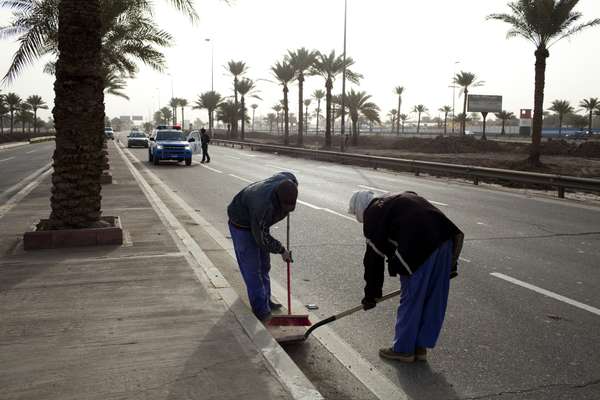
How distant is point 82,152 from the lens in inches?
321

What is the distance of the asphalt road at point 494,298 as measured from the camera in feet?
13.5

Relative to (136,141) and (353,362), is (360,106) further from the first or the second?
(353,362)

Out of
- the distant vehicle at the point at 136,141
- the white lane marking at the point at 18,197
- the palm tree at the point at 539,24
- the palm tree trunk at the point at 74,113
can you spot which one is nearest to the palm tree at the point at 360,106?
the distant vehicle at the point at 136,141

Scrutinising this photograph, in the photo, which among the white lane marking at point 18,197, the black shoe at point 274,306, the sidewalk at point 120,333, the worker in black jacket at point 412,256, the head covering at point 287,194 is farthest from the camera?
the white lane marking at point 18,197

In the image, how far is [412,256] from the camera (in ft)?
13.6

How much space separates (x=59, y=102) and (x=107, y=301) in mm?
3989

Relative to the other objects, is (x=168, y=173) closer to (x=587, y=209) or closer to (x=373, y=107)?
(x=587, y=209)

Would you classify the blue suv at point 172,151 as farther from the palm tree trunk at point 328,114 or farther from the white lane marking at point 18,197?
the palm tree trunk at point 328,114

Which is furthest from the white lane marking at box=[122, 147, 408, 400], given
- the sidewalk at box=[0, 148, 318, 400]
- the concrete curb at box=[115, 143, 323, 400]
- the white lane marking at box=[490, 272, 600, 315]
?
the white lane marking at box=[490, 272, 600, 315]

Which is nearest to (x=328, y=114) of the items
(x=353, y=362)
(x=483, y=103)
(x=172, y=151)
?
(x=172, y=151)

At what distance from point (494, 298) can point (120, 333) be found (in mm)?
3712

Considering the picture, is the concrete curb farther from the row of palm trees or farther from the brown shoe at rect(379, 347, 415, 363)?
the row of palm trees

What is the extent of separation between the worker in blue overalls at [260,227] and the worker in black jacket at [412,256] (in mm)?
660

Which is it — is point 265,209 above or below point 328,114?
below
